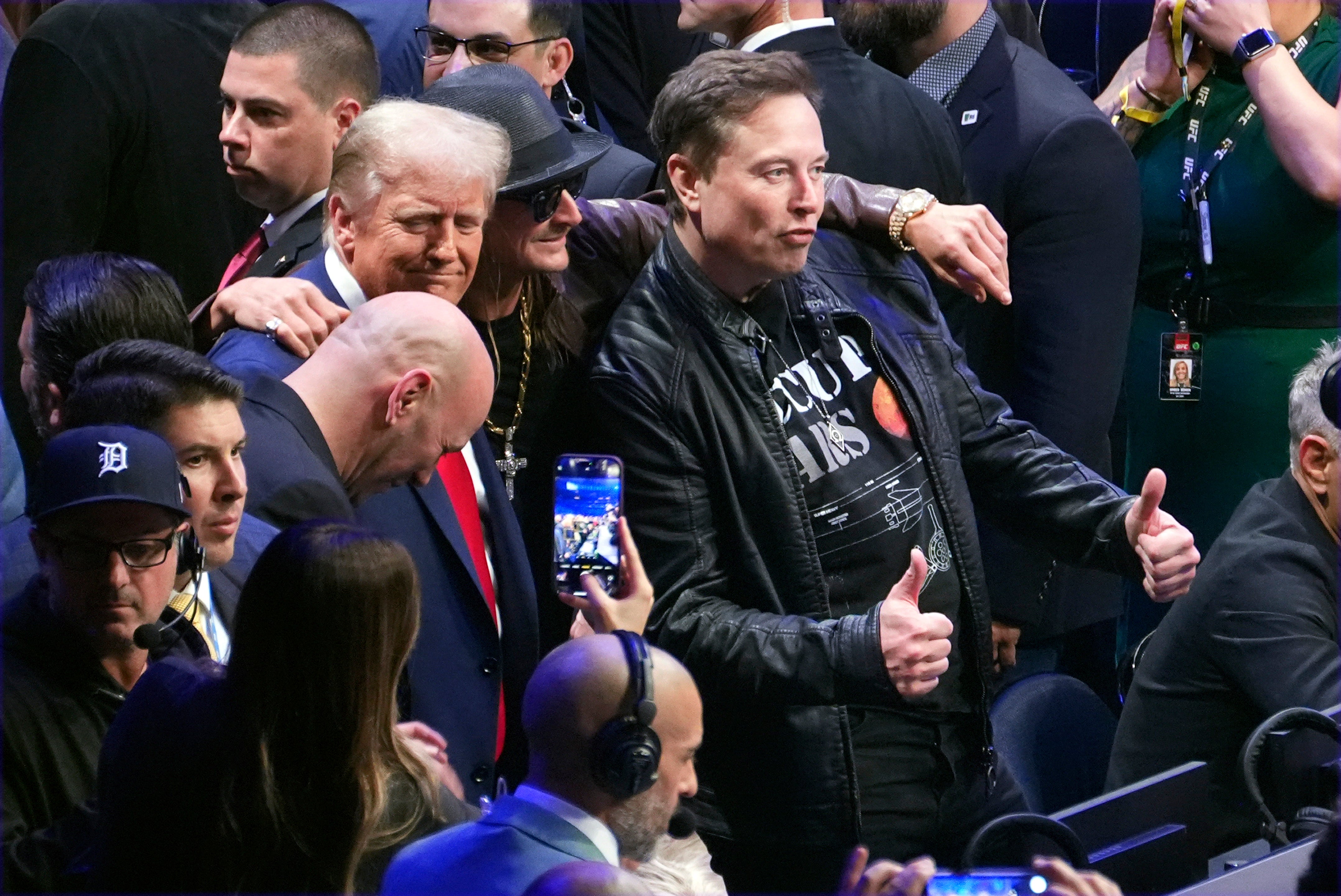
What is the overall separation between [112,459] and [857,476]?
1.25 meters

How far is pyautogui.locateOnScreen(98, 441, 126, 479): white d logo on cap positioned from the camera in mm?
1910

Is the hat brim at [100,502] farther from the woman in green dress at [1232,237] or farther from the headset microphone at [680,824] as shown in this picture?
the woman in green dress at [1232,237]

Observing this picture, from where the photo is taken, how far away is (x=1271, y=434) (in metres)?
4.02

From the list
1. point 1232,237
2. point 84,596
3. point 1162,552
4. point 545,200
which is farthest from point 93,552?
point 1232,237

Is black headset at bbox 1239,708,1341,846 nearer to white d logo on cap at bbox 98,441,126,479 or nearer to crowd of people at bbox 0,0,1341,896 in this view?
crowd of people at bbox 0,0,1341,896

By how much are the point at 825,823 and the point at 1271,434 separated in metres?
1.80

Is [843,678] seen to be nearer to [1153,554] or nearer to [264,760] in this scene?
[1153,554]

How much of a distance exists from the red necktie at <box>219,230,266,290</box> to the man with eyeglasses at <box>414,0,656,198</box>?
0.50 m

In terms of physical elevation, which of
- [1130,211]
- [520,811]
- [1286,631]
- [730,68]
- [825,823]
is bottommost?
[825,823]

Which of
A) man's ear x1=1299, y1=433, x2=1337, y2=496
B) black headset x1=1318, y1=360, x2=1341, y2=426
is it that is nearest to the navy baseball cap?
black headset x1=1318, y1=360, x2=1341, y2=426

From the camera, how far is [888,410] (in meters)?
2.89

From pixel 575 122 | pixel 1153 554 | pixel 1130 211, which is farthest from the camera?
→ pixel 1130 211

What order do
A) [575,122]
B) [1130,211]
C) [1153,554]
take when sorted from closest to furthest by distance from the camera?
[1153,554], [575,122], [1130,211]

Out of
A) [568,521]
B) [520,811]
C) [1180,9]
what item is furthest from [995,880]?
[1180,9]
